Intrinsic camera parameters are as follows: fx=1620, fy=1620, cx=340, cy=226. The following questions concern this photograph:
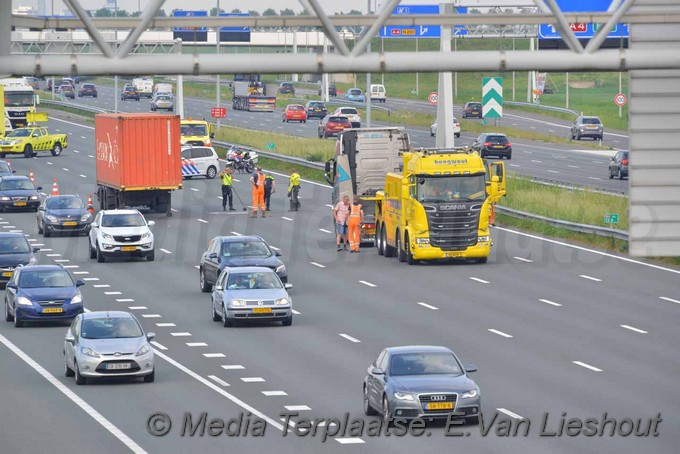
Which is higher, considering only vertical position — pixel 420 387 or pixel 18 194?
pixel 18 194

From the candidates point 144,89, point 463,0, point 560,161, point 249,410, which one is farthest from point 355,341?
point 144,89

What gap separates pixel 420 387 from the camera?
25078 mm

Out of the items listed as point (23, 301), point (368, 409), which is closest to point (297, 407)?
point (368, 409)

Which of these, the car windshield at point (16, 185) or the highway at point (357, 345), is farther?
the car windshield at point (16, 185)

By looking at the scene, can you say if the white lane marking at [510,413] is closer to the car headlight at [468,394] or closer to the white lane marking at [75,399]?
the car headlight at [468,394]

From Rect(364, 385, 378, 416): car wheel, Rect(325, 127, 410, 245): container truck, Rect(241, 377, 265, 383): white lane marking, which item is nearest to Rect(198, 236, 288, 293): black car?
Rect(325, 127, 410, 245): container truck

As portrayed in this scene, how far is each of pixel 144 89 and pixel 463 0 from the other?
375ft

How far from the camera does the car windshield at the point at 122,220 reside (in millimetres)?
50531

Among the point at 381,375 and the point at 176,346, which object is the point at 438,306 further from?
the point at 381,375

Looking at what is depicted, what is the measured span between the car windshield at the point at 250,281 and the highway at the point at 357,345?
3.34ft

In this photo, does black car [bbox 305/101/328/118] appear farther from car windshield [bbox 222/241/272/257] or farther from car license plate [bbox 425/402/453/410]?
car license plate [bbox 425/402/453/410]

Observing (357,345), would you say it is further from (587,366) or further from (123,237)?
(123,237)

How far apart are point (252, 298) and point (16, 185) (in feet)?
103

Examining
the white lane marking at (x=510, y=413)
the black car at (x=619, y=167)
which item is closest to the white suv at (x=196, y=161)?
the black car at (x=619, y=167)
